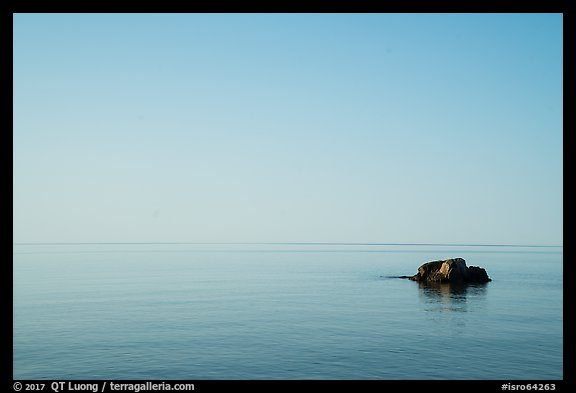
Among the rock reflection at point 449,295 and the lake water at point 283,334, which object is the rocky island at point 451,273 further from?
the lake water at point 283,334

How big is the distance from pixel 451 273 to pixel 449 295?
16145mm

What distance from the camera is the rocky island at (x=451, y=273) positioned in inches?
3498

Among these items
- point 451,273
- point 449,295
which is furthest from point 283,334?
point 451,273

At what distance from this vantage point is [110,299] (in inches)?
2591

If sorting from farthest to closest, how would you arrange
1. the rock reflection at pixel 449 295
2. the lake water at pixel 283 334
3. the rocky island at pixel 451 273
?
1. the rocky island at pixel 451 273
2. the rock reflection at pixel 449 295
3. the lake water at pixel 283 334

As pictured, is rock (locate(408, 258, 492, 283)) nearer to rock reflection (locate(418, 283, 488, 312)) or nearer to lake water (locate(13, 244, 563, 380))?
rock reflection (locate(418, 283, 488, 312))

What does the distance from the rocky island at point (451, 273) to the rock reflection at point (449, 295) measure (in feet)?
6.88

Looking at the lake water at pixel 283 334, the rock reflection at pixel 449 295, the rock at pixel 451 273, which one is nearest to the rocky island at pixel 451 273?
the rock at pixel 451 273

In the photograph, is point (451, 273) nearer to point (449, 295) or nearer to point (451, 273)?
point (451, 273)
